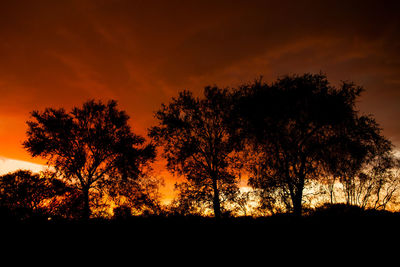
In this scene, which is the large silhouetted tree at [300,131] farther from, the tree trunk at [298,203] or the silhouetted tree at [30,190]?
the silhouetted tree at [30,190]

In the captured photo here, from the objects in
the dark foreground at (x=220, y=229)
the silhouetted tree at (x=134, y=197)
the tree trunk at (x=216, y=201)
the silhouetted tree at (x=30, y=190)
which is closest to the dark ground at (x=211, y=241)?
the dark foreground at (x=220, y=229)

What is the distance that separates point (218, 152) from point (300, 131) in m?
10.2

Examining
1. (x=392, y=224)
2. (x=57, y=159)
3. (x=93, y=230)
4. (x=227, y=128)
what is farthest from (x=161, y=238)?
(x=57, y=159)

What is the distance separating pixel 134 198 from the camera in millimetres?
27141

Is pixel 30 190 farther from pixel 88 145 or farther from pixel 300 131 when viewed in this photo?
pixel 300 131

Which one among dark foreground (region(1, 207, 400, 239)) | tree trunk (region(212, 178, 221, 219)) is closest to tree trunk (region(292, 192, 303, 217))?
tree trunk (region(212, 178, 221, 219))

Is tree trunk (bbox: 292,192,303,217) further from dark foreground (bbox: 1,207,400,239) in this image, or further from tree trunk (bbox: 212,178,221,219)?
dark foreground (bbox: 1,207,400,239)

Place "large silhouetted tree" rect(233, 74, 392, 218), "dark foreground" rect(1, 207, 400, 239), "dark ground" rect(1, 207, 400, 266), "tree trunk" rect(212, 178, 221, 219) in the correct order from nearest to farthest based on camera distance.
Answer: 1. "dark ground" rect(1, 207, 400, 266)
2. "dark foreground" rect(1, 207, 400, 239)
3. "large silhouetted tree" rect(233, 74, 392, 218)
4. "tree trunk" rect(212, 178, 221, 219)

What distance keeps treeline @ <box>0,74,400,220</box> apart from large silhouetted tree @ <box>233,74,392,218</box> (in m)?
0.11

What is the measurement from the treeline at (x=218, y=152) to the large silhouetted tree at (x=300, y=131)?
0.36ft

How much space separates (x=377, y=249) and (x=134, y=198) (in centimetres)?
2543

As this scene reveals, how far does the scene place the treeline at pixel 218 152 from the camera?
22516 mm

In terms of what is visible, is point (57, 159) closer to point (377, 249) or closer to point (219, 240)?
point (219, 240)

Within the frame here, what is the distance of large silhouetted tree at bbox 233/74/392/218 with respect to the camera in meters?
22.1
